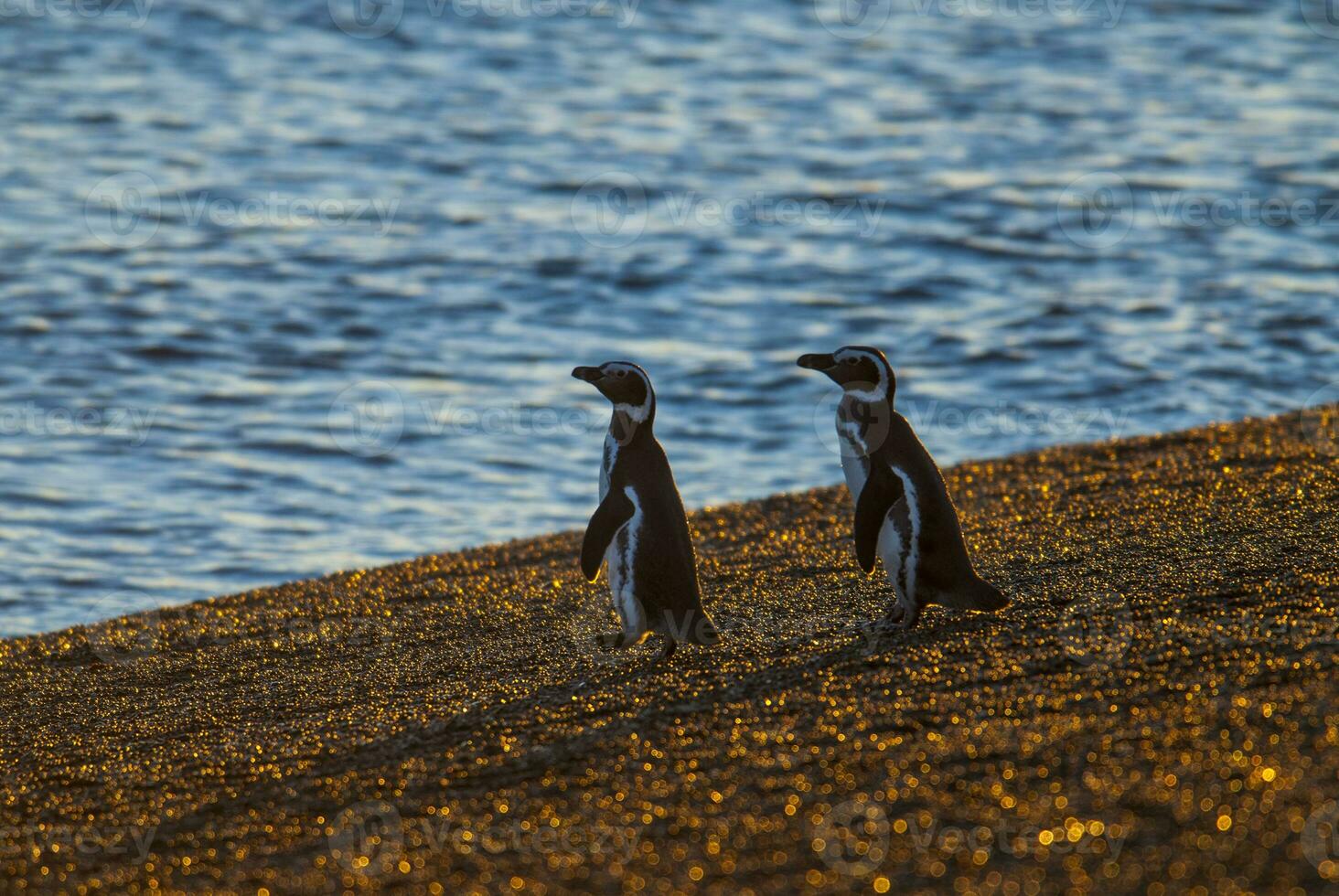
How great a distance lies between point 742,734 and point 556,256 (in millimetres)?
11651

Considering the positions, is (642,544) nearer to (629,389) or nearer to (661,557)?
(661,557)

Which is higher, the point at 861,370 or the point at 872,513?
the point at 861,370

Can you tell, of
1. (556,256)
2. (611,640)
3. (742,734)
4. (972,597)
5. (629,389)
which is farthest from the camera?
(556,256)

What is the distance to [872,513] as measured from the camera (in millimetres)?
6199

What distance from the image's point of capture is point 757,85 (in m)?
24.4

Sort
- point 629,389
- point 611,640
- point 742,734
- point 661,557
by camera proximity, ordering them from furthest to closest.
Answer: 1. point 629,389
2. point 611,640
3. point 661,557
4. point 742,734

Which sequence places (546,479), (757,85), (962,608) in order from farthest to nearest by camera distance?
(757,85), (546,479), (962,608)

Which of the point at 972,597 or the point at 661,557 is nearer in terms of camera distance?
the point at 972,597

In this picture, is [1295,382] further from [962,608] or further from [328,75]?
[328,75]

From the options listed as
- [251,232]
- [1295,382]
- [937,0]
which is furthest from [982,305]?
A: [937,0]

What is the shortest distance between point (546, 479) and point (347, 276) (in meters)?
5.68

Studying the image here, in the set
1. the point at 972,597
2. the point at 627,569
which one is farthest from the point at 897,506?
the point at 627,569

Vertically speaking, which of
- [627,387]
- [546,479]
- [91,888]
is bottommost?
[546,479]

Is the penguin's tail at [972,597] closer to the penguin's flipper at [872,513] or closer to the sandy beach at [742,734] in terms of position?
the sandy beach at [742,734]
